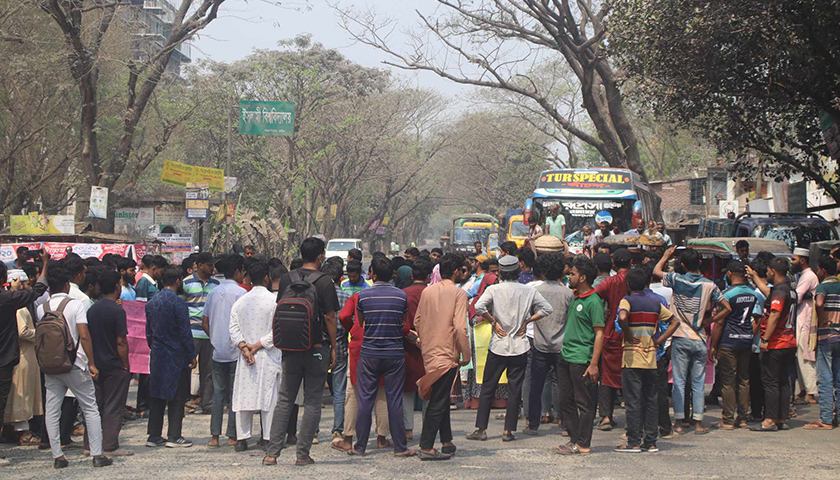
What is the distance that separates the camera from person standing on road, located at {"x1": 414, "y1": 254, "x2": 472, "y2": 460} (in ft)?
25.6

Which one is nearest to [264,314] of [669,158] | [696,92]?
[696,92]

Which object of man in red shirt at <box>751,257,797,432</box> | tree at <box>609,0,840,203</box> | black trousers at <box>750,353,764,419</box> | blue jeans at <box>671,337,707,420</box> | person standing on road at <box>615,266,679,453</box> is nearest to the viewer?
person standing on road at <box>615,266,679,453</box>

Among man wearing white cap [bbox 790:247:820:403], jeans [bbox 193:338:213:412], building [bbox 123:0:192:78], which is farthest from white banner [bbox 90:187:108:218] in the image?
man wearing white cap [bbox 790:247:820:403]

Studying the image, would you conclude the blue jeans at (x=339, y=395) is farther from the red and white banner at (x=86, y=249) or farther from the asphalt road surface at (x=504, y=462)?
the red and white banner at (x=86, y=249)

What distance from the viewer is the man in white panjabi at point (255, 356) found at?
792cm

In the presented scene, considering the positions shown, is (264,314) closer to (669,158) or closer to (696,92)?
(696,92)

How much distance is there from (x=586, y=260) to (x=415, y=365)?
1855 millimetres

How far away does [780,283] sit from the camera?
9.29 m

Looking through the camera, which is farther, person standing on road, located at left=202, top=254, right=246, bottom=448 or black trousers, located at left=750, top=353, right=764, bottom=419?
black trousers, located at left=750, top=353, right=764, bottom=419

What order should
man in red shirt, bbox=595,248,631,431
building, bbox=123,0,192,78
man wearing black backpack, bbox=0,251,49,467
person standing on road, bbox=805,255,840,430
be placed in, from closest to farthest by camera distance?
man wearing black backpack, bbox=0,251,49,467 → man in red shirt, bbox=595,248,631,431 → person standing on road, bbox=805,255,840,430 → building, bbox=123,0,192,78

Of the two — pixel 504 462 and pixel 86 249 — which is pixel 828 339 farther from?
pixel 86 249

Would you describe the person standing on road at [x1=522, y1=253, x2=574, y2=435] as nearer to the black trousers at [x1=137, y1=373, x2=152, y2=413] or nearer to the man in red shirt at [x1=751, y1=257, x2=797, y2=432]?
the man in red shirt at [x1=751, y1=257, x2=797, y2=432]

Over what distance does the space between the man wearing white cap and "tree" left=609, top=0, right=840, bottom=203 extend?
10.5 feet

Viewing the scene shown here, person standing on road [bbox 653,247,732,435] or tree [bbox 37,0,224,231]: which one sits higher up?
tree [bbox 37,0,224,231]
